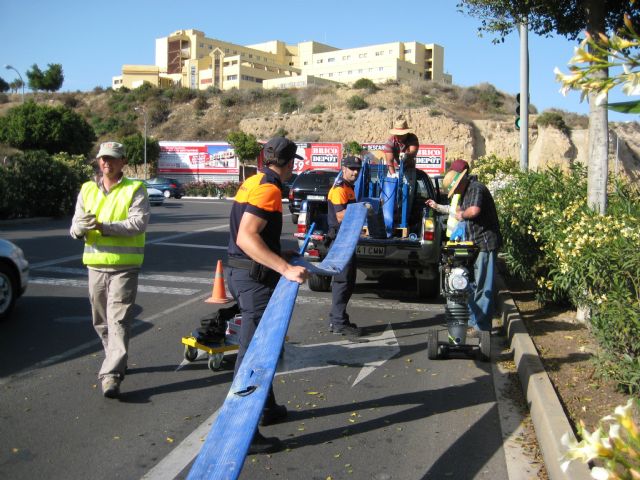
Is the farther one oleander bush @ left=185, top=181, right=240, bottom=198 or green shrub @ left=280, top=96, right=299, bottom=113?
green shrub @ left=280, top=96, right=299, bottom=113

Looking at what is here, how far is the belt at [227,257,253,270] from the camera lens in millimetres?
4488

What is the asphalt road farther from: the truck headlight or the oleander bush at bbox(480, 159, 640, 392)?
the oleander bush at bbox(480, 159, 640, 392)

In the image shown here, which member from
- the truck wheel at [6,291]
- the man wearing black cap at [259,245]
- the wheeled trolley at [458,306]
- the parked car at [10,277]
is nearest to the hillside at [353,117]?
the wheeled trolley at [458,306]

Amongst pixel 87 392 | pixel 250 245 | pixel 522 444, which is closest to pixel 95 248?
→ pixel 87 392

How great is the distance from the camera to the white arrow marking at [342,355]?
632 centimetres

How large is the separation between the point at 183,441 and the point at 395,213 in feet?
20.0

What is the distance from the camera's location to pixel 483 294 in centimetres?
698

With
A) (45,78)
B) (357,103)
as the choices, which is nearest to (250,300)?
(357,103)

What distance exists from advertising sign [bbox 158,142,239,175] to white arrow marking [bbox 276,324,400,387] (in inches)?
1878

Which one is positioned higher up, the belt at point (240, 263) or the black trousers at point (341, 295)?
the belt at point (240, 263)

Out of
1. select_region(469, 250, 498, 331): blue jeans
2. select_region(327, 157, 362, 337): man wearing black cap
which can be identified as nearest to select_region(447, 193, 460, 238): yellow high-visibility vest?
select_region(469, 250, 498, 331): blue jeans

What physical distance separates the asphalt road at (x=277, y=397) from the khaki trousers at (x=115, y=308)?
0.30 meters

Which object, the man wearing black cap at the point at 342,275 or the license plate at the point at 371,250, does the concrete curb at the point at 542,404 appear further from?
the license plate at the point at 371,250

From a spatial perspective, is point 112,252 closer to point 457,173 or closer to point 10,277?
point 10,277
